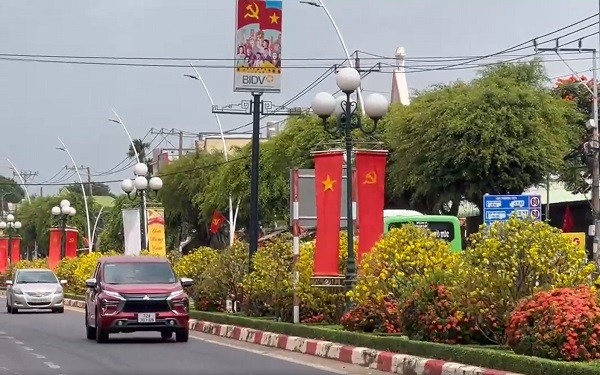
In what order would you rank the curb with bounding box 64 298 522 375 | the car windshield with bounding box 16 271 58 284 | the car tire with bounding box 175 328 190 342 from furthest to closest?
the car windshield with bounding box 16 271 58 284 → the car tire with bounding box 175 328 190 342 → the curb with bounding box 64 298 522 375

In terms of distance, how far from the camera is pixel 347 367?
753 inches

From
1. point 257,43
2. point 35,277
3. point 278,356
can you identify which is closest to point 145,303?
point 278,356

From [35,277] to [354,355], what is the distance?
26613 millimetres

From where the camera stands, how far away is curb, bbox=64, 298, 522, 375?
16109 millimetres

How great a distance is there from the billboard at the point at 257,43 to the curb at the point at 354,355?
624cm

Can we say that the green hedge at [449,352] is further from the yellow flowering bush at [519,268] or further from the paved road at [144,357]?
the yellow flowering bush at [519,268]

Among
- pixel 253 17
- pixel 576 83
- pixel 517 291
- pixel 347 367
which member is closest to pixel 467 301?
pixel 517 291

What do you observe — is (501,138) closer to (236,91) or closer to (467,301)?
(236,91)

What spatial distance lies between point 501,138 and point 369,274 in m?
25.2

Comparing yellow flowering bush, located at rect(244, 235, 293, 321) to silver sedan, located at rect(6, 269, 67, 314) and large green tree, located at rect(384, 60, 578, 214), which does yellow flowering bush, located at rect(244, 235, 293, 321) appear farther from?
large green tree, located at rect(384, 60, 578, 214)

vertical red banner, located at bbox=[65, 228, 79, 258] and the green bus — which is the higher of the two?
the green bus

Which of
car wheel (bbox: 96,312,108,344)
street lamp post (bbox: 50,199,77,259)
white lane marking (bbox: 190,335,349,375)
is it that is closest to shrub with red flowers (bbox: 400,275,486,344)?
white lane marking (bbox: 190,335,349,375)

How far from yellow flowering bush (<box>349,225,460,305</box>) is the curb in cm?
109

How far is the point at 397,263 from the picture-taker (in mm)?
21391
